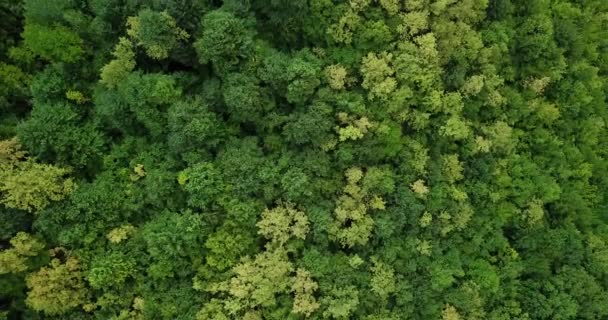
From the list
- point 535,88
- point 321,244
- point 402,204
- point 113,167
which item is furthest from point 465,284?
point 113,167

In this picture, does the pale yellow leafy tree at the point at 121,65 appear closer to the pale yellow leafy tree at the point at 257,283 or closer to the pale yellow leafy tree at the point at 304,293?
the pale yellow leafy tree at the point at 257,283

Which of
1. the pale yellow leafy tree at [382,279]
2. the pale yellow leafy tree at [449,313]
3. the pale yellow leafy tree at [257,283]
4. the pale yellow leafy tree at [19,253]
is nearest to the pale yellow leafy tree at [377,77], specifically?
the pale yellow leafy tree at [382,279]

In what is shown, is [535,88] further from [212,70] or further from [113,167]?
[113,167]

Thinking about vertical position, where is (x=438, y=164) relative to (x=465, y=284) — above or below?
above

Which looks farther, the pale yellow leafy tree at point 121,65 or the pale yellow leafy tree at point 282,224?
the pale yellow leafy tree at point 121,65

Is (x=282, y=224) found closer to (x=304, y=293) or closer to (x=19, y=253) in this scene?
(x=304, y=293)

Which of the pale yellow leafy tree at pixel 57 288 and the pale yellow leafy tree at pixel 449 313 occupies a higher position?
the pale yellow leafy tree at pixel 57 288

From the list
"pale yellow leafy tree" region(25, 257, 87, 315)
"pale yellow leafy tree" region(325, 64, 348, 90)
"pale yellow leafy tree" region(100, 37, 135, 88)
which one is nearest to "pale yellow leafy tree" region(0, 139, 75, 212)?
"pale yellow leafy tree" region(25, 257, 87, 315)

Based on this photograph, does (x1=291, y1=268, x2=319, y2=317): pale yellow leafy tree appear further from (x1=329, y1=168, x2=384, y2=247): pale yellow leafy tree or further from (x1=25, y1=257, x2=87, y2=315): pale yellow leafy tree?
(x1=25, y1=257, x2=87, y2=315): pale yellow leafy tree
